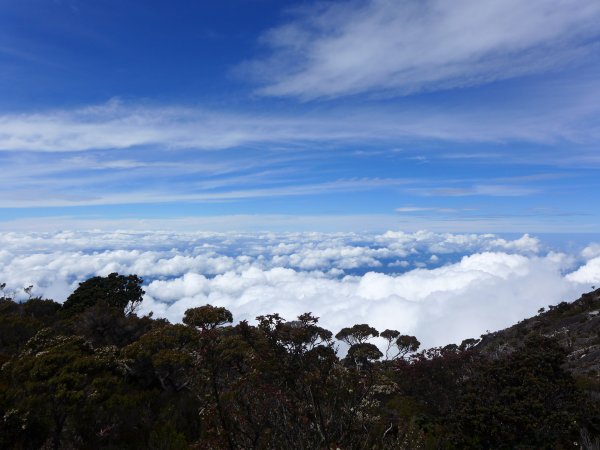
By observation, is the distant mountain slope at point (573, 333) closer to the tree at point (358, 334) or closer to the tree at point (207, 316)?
the tree at point (358, 334)

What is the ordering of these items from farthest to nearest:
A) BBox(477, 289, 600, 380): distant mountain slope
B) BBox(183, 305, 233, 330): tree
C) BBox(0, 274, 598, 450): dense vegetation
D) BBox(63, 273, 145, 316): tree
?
BBox(63, 273, 145, 316): tree, BBox(477, 289, 600, 380): distant mountain slope, BBox(183, 305, 233, 330): tree, BBox(0, 274, 598, 450): dense vegetation

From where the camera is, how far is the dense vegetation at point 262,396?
22.9 ft

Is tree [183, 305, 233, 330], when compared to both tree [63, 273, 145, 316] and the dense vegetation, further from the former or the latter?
tree [63, 273, 145, 316]

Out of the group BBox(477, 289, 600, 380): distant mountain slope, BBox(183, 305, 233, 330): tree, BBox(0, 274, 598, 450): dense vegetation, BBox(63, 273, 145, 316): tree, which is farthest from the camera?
BBox(63, 273, 145, 316): tree

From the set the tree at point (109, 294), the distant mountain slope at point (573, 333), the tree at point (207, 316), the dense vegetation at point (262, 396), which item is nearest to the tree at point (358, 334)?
the dense vegetation at point (262, 396)

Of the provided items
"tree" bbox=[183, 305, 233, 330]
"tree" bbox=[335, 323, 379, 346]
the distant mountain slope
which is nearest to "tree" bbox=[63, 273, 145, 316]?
"tree" bbox=[183, 305, 233, 330]

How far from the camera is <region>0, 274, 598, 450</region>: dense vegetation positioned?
6.98 meters

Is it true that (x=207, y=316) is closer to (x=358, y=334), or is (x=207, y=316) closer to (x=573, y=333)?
(x=358, y=334)

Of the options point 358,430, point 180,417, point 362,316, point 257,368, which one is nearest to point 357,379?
point 358,430

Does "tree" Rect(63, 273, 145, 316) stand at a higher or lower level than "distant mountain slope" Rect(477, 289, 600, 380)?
higher

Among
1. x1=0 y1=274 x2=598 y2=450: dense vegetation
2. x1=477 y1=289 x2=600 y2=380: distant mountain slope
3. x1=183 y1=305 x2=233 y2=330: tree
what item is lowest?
x1=477 y1=289 x2=600 y2=380: distant mountain slope

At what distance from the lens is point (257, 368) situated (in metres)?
8.29

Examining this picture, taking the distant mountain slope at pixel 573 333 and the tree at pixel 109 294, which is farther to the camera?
the tree at pixel 109 294

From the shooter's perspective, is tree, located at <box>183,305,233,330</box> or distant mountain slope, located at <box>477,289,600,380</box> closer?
tree, located at <box>183,305,233,330</box>
